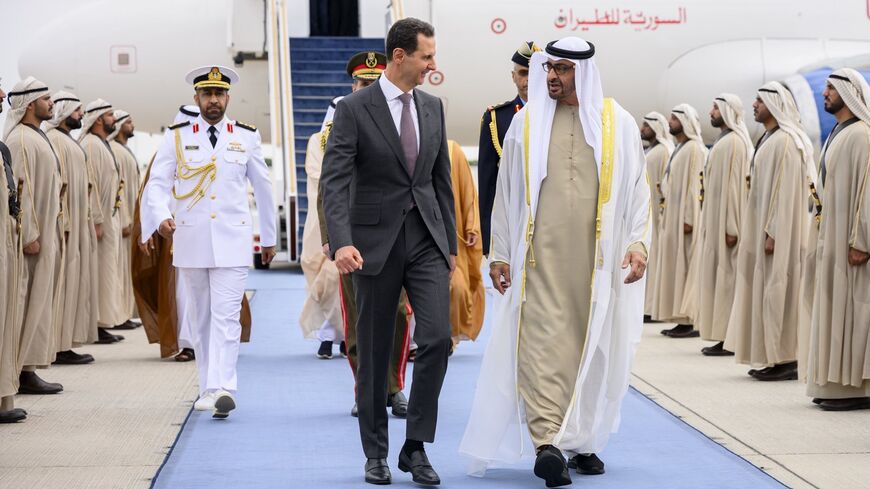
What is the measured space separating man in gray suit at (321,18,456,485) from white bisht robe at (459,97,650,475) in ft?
0.90

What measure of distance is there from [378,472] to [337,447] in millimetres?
839

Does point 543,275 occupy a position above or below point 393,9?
below

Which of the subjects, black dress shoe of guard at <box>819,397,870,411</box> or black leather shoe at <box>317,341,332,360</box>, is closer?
black dress shoe of guard at <box>819,397,870,411</box>

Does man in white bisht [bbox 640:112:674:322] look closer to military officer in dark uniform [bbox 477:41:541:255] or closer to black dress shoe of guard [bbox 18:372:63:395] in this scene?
military officer in dark uniform [bbox 477:41:541:255]

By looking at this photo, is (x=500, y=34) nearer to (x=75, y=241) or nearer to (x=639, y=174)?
(x=75, y=241)

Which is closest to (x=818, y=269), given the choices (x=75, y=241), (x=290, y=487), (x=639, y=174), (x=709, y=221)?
(x=639, y=174)

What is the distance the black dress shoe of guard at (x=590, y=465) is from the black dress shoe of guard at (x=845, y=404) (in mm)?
2095

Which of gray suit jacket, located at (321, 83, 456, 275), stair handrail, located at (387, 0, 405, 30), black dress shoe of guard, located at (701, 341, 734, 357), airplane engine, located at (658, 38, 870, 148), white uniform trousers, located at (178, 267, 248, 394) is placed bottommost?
black dress shoe of guard, located at (701, 341, 734, 357)

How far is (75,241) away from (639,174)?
4673 millimetres

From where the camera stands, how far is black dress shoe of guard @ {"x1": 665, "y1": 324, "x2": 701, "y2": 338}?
10.5 meters

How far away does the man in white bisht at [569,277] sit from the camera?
5.07 m

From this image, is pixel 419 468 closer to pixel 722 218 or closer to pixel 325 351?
pixel 325 351

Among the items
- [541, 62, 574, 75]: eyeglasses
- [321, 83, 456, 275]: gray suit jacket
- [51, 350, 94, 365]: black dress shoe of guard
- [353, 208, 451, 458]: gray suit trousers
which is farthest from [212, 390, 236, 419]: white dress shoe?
[51, 350, 94, 365]: black dress shoe of guard

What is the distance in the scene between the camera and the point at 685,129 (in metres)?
10.8
